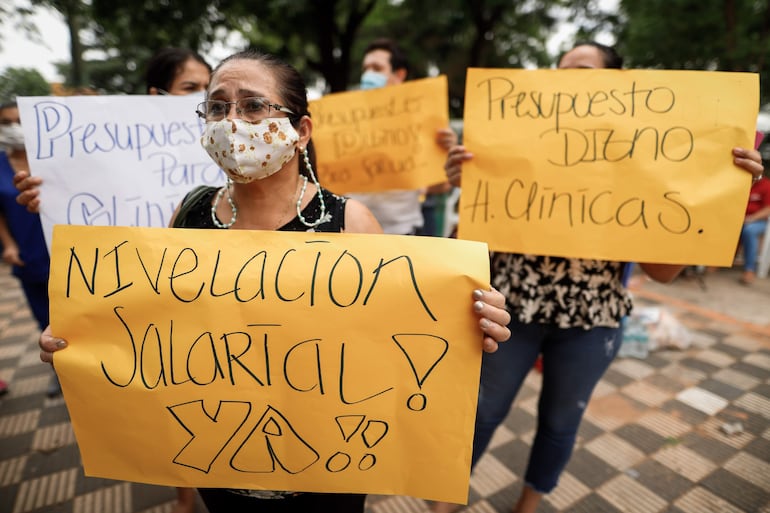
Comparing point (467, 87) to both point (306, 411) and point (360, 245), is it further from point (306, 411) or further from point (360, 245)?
point (306, 411)

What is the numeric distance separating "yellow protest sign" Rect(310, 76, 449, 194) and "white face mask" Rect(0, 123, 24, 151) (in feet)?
5.58

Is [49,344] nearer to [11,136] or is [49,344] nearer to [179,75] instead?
[179,75]

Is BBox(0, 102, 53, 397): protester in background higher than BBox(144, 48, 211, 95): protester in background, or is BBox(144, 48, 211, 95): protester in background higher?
BBox(144, 48, 211, 95): protester in background

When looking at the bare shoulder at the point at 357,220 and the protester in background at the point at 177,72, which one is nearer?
the bare shoulder at the point at 357,220

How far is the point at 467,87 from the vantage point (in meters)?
1.57

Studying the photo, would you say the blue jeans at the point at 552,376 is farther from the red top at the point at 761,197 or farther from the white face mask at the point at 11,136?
the red top at the point at 761,197

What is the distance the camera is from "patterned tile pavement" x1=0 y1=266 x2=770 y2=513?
7.18ft

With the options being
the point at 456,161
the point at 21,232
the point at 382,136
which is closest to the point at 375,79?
the point at 382,136

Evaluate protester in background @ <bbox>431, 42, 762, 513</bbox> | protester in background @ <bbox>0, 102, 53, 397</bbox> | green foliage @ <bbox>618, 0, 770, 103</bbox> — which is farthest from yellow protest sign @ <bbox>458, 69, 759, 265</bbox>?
green foliage @ <bbox>618, 0, 770, 103</bbox>

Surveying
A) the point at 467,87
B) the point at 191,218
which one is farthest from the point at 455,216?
the point at 191,218

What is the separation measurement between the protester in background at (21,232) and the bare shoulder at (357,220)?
7.33 ft

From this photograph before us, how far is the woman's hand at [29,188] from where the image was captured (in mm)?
1615

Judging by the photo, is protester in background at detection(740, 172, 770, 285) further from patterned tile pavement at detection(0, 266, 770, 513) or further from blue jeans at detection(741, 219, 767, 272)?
patterned tile pavement at detection(0, 266, 770, 513)

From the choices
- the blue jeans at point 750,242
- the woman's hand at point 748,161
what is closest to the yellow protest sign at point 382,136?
the woman's hand at point 748,161
